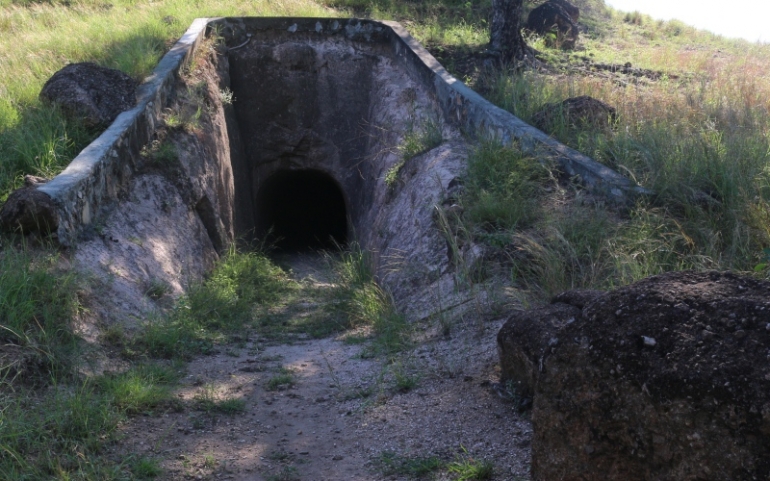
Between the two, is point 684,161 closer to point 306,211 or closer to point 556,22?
point 556,22

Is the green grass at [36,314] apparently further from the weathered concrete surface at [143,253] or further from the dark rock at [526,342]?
the dark rock at [526,342]

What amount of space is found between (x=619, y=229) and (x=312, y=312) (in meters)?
3.09

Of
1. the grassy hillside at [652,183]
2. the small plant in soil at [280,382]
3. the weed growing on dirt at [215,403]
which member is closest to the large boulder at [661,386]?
the grassy hillside at [652,183]

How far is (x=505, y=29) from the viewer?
1247 centimetres

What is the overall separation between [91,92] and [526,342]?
556 cm

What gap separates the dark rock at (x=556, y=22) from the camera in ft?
49.2

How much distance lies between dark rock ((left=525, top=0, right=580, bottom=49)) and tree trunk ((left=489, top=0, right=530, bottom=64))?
2644 mm

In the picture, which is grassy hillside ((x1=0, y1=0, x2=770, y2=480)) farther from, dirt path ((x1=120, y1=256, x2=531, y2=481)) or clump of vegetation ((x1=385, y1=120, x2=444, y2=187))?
clump of vegetation ((x1=385, y1=120, x2=444, y2=187))

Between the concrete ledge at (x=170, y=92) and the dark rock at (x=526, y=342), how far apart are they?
2.41 m

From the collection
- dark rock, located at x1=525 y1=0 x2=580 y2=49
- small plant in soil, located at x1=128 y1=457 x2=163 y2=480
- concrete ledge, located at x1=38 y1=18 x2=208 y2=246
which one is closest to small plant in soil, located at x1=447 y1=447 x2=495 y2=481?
small plant in soil, located at x1=128 y1=457 x2=163 y2=480

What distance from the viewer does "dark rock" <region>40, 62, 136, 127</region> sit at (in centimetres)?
761

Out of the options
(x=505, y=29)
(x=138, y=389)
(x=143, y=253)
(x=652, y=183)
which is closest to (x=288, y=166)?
(x=505, y=29)

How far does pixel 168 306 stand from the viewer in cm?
637

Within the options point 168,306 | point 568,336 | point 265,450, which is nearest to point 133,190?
point 168,306
